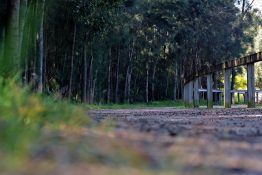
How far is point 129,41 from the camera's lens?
43656 millimetres

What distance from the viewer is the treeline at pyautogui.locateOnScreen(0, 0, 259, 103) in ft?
Answer: 89.2

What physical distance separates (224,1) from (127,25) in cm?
1253

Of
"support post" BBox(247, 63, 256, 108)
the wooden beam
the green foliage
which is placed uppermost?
the wooden beam

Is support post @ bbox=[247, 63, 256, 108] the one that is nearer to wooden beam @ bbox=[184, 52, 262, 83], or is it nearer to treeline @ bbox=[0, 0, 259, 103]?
wooden beam @ bbox=[184, 52, 262, 83]

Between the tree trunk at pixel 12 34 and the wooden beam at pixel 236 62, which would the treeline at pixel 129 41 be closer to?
the wooden beam at pixel 236 62

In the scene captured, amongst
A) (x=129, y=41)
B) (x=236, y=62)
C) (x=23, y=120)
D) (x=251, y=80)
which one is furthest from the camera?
(x=129, y=41)

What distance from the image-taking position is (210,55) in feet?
165

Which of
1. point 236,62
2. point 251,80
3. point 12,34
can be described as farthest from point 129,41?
point 12,34

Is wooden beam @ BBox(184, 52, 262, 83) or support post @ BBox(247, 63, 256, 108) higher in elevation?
wooden beam @ BBox(184, 52, 262, 83)

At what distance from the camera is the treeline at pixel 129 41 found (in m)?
27.2

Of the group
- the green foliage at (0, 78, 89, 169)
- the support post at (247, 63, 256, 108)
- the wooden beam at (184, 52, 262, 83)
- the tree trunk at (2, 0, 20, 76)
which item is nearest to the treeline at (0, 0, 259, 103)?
the wooden beam at (184, 52, 262, 83)

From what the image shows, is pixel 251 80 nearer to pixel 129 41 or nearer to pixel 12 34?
pixel 12 34

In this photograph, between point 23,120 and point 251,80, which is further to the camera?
point 251,80

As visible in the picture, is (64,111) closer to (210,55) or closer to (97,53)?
(97,53)
